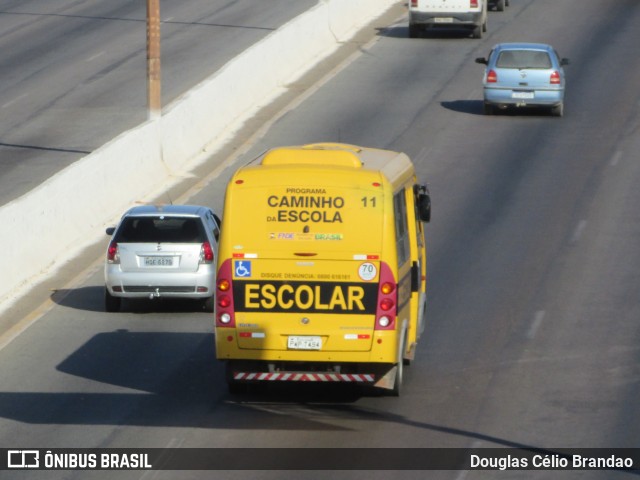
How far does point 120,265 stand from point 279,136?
1420cm

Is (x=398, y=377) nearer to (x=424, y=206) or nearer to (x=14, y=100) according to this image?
(x=424, y=206)

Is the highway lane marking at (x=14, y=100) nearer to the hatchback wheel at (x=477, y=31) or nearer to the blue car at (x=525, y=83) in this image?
the blue car at (x=525, y=83)

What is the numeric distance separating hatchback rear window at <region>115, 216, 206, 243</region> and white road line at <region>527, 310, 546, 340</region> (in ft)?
16.2

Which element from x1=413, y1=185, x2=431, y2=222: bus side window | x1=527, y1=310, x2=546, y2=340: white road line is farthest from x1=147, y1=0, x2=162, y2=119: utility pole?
x1=413, y1=185, x2=431, y2=222: bus side window

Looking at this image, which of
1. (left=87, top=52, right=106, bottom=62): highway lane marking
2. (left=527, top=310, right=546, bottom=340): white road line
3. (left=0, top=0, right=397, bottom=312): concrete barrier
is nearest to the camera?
(left=527, top=310, right=546, bottom=340): white road line

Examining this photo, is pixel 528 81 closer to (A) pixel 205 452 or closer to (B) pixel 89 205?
(B) pixel 89 205

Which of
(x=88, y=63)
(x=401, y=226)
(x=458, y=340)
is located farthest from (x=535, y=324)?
(x=88, y=63)

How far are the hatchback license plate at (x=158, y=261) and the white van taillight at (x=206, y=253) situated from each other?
0.46 metres

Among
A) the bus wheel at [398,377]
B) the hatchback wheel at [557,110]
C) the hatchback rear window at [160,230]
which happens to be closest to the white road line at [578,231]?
the hatchback rear window at [160,230]

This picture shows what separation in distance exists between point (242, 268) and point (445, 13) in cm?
3368

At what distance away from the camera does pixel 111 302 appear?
71.4ft

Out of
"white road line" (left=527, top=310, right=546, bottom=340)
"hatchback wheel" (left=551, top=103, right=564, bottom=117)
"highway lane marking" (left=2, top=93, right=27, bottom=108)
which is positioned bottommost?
"highway lane marking" (left=2, top=93, right=27, bottom=108)

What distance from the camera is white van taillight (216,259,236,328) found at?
16188 millimetres

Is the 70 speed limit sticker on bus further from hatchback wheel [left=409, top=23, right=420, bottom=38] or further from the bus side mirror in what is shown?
hatchback wheel [left=409, top=23, right=420, bottom=38]
